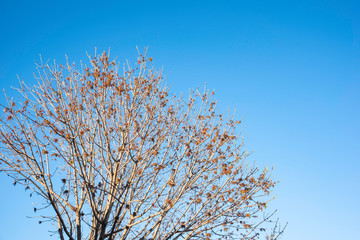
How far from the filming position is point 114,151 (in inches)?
276

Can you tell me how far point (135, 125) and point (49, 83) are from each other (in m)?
2.32

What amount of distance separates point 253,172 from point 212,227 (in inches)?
67.6

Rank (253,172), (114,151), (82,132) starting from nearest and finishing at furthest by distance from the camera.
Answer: (82,132), (114,151), (253,172)

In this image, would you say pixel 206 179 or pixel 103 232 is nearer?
pixel 103 232

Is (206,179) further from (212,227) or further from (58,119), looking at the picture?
(58,119)

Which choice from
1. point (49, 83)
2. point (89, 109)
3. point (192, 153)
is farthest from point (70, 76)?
point (192, 153)

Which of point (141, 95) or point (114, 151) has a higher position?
point (141, 95)

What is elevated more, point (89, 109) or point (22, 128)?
point (89, 109)

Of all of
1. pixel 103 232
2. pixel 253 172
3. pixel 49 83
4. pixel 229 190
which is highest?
pixel 49 83

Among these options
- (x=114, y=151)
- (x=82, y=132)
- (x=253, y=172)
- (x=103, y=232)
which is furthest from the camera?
(x=253, y=172)

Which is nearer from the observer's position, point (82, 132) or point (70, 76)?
point (82, 132)

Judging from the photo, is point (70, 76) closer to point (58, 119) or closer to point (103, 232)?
point (58, 119)

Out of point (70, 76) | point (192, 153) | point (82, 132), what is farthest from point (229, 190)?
point (70, 76)

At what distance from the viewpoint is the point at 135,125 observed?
7012mm
